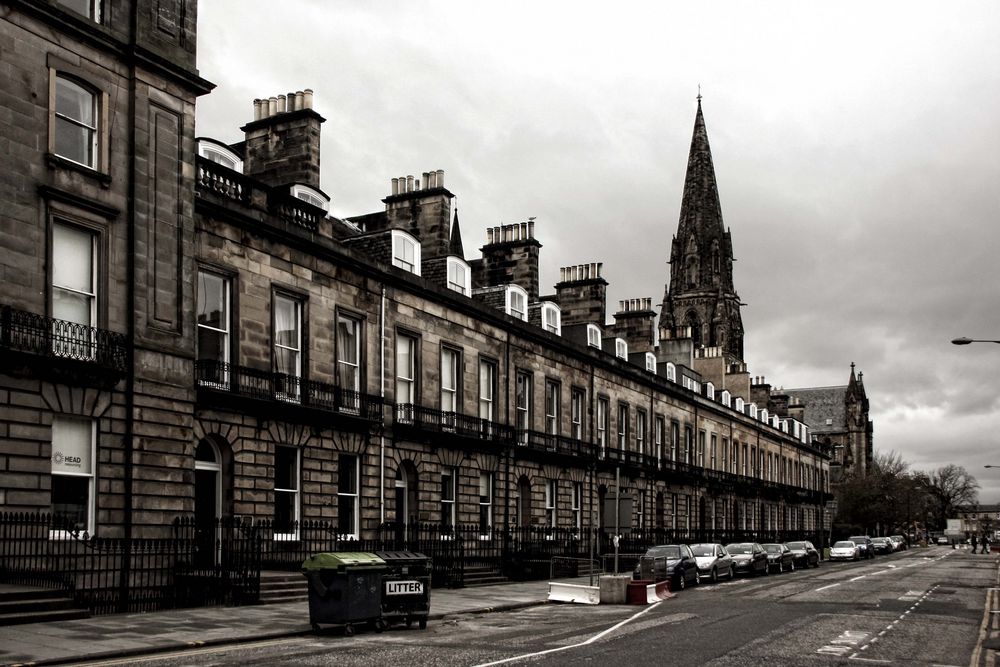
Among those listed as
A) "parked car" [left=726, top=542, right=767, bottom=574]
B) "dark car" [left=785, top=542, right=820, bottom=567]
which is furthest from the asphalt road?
"dark car" [left=785, top=542, right=820, bottom=567]

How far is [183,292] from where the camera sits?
73.0ft

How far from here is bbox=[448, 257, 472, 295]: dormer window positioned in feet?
117

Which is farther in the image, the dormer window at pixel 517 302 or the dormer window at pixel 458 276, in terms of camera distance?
the dormer window at pixel 517 302

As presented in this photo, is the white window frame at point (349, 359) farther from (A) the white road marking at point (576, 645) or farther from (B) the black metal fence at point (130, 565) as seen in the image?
(A) the white road marking at point (576, 645)

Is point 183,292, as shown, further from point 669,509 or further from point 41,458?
point 669,509

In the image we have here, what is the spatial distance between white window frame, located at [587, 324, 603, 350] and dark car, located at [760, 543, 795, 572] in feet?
37.0

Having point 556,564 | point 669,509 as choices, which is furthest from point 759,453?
point 556,564

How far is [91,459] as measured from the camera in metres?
20.1

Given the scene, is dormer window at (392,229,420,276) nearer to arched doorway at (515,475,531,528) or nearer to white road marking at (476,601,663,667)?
arched doorway at (515,475,531,528)

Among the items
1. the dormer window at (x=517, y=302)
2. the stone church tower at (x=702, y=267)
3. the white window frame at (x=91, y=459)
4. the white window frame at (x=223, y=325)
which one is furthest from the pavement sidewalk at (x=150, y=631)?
the stone church tower at (x=702, y=267)

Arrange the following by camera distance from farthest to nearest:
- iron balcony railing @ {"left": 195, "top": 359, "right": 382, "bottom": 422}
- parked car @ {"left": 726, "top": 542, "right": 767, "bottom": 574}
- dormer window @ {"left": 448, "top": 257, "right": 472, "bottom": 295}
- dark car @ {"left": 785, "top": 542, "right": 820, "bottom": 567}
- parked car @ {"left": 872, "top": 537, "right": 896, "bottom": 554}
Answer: parked car @ {"left": 872, "top": 537, "right": 896, "bottom": 554}
dark car @ {"left": 785, "top": 542, "right": 820, "bottom": 567}
parked car @ {"left": 726, "top": 542, "right": 767, "bottom": 574}
dormer window @ {"left": 448, "top": 257, "right": 472, "bottom": 295}
iron balcony railing @ {"left": 195, "top": 359, "right": 382, "bottom": 422}

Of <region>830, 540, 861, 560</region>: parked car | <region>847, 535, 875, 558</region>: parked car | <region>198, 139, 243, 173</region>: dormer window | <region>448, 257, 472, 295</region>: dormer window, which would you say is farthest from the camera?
<region>847, 535, 875, 558</region>: parked car

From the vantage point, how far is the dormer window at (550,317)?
141 ft

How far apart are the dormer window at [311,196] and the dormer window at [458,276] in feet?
23.5
